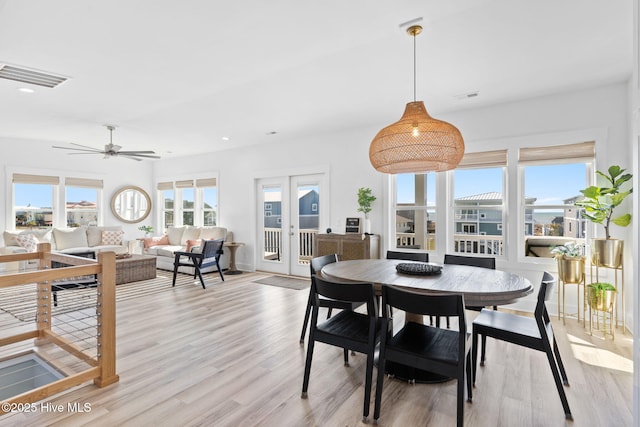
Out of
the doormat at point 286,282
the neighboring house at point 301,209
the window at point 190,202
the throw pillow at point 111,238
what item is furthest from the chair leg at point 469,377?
the throw pillow at point 111,238

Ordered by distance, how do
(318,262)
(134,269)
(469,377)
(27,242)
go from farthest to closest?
(27,242) → (134,269) → (318,262) → (469,377)

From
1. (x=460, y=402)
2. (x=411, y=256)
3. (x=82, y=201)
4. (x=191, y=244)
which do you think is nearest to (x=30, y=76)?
(x=191, y=244)

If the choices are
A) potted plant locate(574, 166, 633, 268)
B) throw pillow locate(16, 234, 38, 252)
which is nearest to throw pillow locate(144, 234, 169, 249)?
throw pillow locate(16, 234, 38, 252)

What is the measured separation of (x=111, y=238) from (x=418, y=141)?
720 centimetres

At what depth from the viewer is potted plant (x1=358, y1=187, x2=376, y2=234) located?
17.2ft

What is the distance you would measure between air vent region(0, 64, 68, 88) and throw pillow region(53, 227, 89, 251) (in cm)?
409

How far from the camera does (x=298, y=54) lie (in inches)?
120

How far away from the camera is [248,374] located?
253cm

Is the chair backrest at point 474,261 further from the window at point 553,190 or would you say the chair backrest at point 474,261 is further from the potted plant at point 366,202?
the potted plant at point 366,202

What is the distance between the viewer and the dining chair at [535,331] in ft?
6.67

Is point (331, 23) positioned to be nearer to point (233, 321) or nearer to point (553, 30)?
point (553, 30)

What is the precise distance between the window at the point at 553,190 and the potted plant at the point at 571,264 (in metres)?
0.59

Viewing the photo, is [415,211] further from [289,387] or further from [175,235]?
[175,235]

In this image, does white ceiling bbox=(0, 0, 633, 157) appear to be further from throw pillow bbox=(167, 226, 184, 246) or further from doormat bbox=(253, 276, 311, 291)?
throw pillow bbox=(167, 226, 184, 246)
